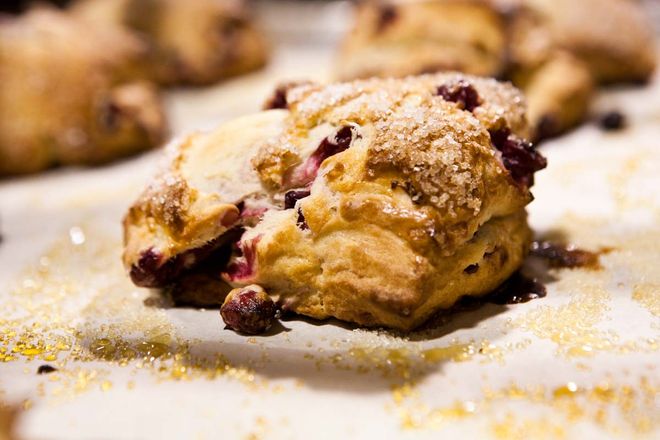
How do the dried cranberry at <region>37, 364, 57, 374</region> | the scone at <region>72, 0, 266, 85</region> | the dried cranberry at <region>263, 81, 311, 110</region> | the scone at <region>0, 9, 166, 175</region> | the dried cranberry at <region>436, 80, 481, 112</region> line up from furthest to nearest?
1. the scone at <region>72, 0, 266, 85</region>
2. the scone at <region>0, 9, 166, 175</region>
3. the dried cranberry at <region>263, 81, 311, 110</region>
4. the dried cranberry at <region>436, 80, 481, 112</region>
5. the dried cranberry at <region>37, 364, 57, 374</region>

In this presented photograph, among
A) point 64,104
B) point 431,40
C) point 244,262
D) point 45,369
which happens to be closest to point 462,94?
point 244,262

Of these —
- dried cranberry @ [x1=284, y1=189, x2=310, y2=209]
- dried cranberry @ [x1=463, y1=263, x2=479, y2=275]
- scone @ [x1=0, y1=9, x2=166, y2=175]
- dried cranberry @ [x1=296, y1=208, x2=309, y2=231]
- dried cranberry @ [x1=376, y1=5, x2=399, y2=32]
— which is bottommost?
scone @ [x1=0, y1=9, x2=166, y2=175]

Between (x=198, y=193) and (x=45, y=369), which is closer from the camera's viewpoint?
(x=45, y=369)

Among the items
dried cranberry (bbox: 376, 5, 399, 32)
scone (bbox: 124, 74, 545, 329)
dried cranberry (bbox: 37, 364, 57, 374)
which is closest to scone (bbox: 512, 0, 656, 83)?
dried cranberry (bbox: 376, 5, 399, 32)

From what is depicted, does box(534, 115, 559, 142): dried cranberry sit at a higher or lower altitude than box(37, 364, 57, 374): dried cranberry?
higher

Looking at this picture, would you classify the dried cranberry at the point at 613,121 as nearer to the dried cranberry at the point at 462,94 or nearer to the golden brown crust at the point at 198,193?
the dried cranberry at the point at 462,94

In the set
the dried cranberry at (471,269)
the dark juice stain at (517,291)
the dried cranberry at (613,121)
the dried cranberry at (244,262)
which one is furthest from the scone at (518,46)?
the dried cranberry at (244,262)

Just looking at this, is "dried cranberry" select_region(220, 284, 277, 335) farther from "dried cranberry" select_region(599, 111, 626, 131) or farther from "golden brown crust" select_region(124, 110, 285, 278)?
"dried cranberry" select_region(599, 111, 626, 131)

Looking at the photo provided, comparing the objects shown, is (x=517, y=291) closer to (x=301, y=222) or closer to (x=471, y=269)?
(x=471, y=269)
